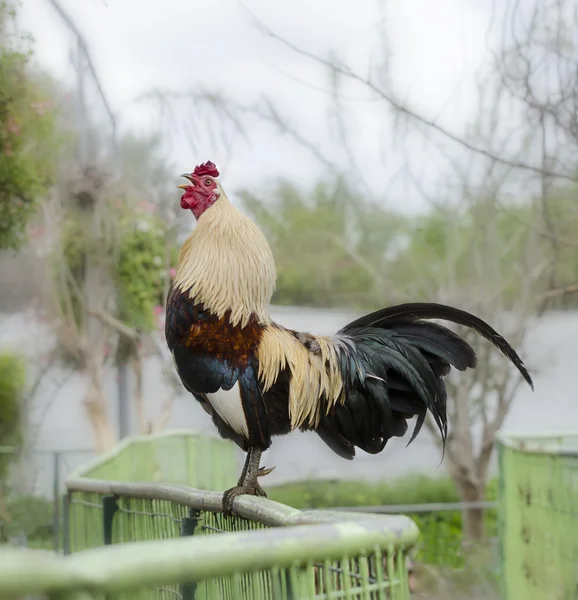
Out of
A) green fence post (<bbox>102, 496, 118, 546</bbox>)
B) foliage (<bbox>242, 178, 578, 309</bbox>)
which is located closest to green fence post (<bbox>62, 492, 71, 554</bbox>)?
green fence post (<bbox>102, 496, 118, 546</bbox>)

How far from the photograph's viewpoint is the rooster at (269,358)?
1920mm

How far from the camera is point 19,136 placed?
15.2 feet

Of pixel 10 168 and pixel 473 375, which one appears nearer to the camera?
pixel 10 168

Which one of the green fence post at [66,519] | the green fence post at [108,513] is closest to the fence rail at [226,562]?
the green fence post at [108,513]

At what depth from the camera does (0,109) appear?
4535mm

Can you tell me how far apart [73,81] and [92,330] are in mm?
1675

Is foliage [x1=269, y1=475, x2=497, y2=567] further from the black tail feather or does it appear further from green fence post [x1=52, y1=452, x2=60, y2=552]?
the black tail feather

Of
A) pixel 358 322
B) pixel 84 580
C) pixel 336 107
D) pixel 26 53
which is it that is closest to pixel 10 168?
pixel 26 53

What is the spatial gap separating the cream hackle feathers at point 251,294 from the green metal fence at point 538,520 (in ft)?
2.54

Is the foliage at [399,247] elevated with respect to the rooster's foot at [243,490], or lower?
elevated

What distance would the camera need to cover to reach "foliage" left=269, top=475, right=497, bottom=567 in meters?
5.09

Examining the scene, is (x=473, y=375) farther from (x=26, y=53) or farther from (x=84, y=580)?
(x=84, y=580)

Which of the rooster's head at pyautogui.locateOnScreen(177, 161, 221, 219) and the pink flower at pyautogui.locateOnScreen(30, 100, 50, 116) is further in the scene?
the pink flower at pyautogui.locateOnScreen(30, 100, 50, 116)

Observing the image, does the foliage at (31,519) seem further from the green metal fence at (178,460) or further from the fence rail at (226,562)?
the fence rail at (226,562)
